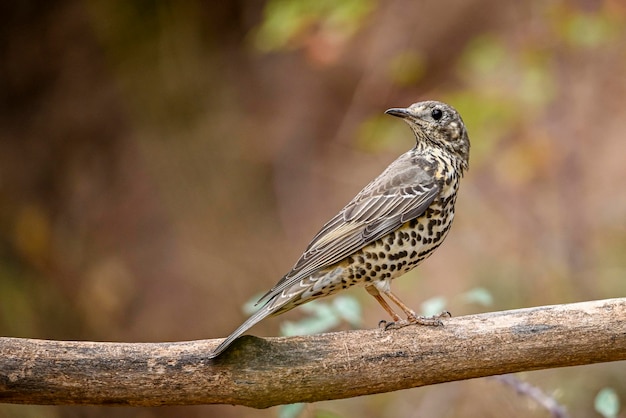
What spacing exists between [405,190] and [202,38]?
443cm

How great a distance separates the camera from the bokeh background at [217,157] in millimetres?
6902

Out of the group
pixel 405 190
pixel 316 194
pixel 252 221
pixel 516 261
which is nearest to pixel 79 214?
pixel 252 221

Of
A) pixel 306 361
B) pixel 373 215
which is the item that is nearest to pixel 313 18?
pixel 373 215

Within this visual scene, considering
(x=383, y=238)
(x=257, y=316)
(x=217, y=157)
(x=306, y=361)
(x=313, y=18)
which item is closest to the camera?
(x=306, y=361)

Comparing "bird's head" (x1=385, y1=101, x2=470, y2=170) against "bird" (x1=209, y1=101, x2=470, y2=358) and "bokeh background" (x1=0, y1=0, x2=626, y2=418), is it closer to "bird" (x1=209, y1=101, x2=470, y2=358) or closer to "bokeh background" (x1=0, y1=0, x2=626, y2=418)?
"bird" (x1=209, y1=101, x2=470, y2=358)

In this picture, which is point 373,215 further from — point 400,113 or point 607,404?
point 607,404

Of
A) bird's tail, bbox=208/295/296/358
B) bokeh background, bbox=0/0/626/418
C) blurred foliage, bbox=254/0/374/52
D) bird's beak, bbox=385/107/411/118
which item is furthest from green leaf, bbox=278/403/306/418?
bokeh background, bbox=0/0/626/418

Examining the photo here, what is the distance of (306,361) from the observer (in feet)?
9.75

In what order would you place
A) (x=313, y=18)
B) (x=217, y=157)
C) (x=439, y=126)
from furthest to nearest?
(x=217, y=157) → (x=313, y=18) → (x=439, y=126)

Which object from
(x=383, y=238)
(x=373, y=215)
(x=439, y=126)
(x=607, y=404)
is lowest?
(x=607, y=404)

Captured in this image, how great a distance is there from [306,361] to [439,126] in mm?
1522

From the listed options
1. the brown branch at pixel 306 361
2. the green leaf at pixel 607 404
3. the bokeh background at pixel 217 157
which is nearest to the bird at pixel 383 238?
the brown branch at pixel 306 361

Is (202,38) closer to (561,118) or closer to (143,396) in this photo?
(561,118)

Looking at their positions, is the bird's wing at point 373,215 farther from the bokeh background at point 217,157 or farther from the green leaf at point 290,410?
the bokeh background at point 217,157
